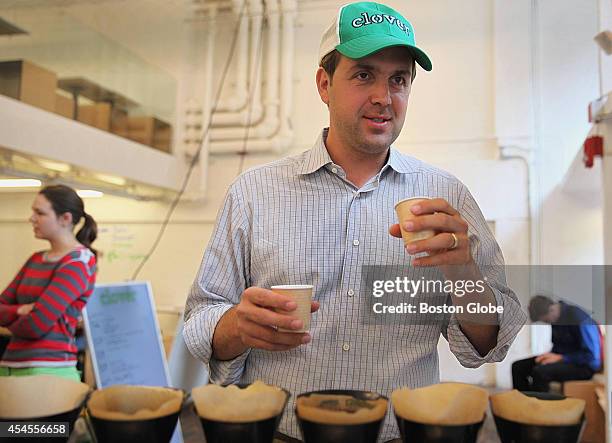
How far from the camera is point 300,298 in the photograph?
0.72m

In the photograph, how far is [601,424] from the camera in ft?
2.70

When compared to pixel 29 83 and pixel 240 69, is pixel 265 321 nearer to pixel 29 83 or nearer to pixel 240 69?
pixel 240 69

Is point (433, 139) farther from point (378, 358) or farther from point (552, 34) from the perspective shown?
point (378, 358)

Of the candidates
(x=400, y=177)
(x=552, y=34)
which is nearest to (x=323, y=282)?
(x=400, y=177)

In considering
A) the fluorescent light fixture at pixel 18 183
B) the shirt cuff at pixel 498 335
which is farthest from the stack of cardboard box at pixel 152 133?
the shirt cuff at pixel 498 335

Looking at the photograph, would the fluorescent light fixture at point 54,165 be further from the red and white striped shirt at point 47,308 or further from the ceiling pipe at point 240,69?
the ceiling pipe at point 240,69

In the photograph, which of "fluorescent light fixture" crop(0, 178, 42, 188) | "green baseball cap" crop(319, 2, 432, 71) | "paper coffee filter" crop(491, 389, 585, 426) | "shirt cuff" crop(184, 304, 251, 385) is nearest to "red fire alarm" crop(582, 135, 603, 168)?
"green baseball cap" crop(319, 2, 432, 71)

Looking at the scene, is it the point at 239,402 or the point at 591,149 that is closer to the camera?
the point at 239,402

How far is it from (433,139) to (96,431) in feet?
2.33

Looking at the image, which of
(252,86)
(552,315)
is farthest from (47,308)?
(552,315)

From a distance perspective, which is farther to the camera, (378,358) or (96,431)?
(378,358)

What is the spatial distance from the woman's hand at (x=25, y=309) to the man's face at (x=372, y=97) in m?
0.65

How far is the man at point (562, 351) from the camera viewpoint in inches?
36.1

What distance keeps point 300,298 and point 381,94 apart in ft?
1.08
